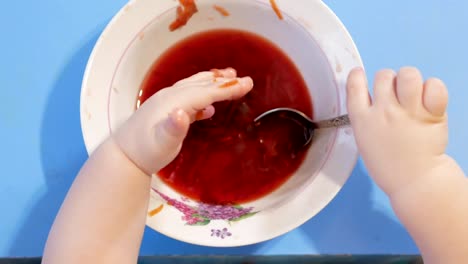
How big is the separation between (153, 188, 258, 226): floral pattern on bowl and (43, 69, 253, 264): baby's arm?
0.17 feet

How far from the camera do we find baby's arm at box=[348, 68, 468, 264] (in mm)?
521

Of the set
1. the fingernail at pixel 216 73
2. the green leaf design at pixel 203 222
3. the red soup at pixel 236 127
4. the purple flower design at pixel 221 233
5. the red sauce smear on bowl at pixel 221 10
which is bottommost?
the purple flower design at pixel 221 233

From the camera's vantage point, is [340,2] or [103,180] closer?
[103,180]

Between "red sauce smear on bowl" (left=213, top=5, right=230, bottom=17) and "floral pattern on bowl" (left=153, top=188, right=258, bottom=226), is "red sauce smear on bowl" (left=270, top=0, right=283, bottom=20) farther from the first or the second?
"floral pattern on bowl" (left=153, top=188, right=258, bottom=226)

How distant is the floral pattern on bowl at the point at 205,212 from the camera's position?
0.56 metres

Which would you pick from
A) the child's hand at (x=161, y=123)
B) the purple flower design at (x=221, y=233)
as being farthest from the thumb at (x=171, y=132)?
the purple flower design at (x=221, y=233)

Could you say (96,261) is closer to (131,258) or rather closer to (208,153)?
(131,258)

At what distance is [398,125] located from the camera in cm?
53

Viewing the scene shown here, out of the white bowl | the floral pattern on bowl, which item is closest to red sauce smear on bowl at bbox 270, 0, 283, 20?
the white bowl

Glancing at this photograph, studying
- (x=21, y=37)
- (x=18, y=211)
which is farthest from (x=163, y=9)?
(x=18, y=211)

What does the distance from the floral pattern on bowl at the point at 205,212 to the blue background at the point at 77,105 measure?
0.08m

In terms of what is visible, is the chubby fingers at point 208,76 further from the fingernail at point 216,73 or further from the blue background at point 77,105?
the blue background at point 77,105

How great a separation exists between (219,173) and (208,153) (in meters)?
0.03

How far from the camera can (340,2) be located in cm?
69
